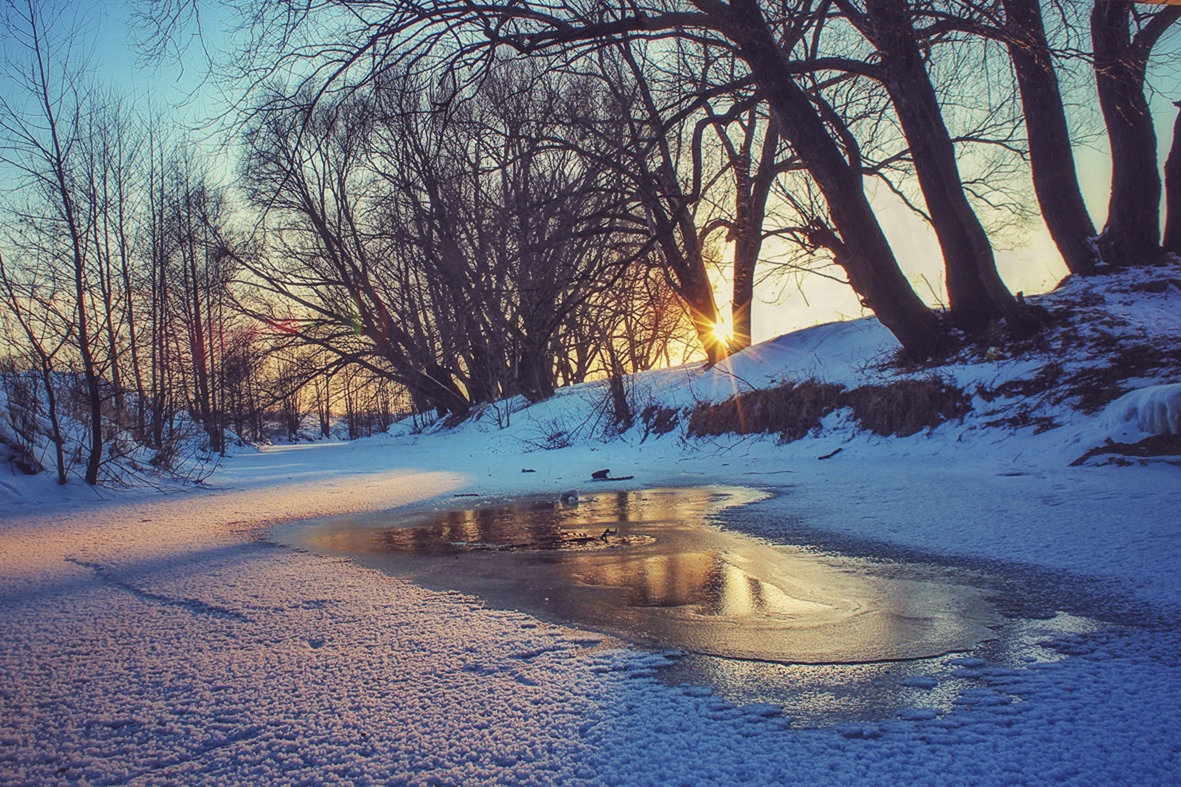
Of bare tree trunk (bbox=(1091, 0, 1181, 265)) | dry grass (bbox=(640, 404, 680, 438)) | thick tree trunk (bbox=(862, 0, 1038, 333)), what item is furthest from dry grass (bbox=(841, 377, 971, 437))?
bare tree trunk (bbox=(1091, 0, 1181, 265))

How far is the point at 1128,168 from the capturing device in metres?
7.57

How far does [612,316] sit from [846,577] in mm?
5809

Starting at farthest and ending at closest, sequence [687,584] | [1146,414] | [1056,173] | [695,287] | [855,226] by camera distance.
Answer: [695,287] → [1056,173] → [855,226] → [1146,414] → [687,584]

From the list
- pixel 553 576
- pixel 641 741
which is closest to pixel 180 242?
pixel 553 576

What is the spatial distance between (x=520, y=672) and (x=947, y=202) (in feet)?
22.8

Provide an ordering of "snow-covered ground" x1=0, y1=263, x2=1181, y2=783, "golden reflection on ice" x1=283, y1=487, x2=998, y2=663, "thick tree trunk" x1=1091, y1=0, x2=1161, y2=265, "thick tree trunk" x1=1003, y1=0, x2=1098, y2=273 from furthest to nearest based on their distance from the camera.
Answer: "thick tree trunk" x1=1003, y1=0, x2=1098, y2=273 < "thick tree trunk" x1=1091, y1=0, x2=1161, y2=265 < "golden reflection on ice" x1=283, y1=487, x2=998, y2=663 < "snow-covered ground" x1=0, y1=263, x2=1181, y2=783

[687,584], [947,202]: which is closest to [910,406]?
[947,202]

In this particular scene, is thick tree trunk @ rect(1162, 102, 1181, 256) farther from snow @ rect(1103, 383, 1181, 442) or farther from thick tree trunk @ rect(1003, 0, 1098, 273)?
snow @ rect(1103, 383, 1181, 442)

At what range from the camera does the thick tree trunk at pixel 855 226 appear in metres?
6.35

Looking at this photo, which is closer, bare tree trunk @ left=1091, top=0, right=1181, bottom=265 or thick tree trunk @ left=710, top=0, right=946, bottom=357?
thick tree trunk @ left=710, top=0, right=946, bottom=357

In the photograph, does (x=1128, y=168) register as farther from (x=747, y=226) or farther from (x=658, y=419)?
(x=658, y=419)

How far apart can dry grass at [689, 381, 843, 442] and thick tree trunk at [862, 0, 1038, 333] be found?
1.55 m

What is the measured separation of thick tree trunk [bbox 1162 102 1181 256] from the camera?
7.42m

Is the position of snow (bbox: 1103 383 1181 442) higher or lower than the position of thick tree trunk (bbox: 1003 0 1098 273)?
lower
